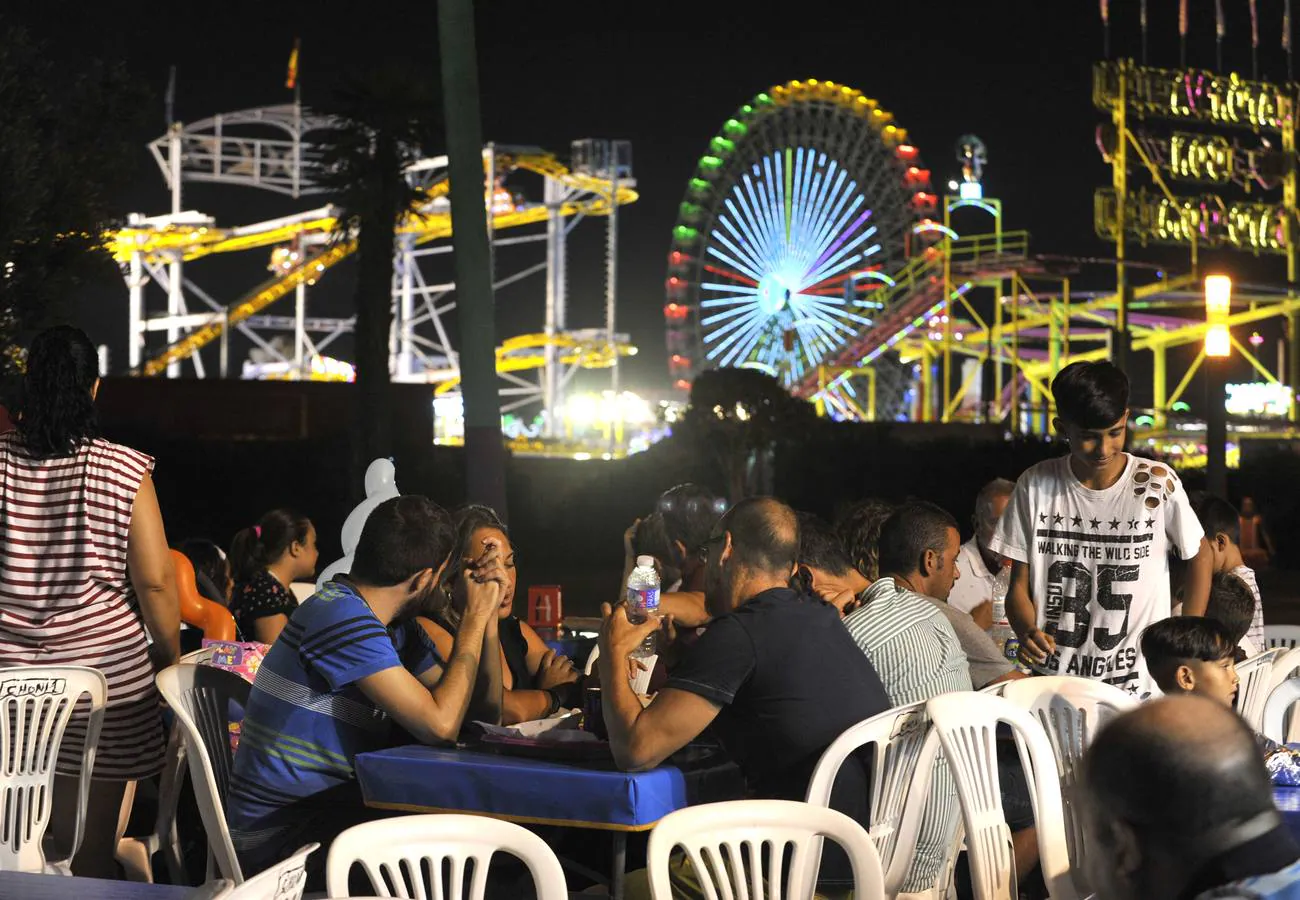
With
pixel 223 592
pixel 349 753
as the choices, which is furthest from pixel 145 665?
pixel 223 592

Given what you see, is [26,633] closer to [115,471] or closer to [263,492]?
[115,471]

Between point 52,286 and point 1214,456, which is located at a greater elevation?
point 52,286

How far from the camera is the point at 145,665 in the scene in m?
3.79

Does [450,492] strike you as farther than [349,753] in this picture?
Yes

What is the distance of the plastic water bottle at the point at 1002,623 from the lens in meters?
5.59

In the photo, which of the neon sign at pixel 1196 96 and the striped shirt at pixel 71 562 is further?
the neon sign at pixel 1196 96

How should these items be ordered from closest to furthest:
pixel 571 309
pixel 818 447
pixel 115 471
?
pixel 115 471 → pixel 818 447 → pixel 571 309

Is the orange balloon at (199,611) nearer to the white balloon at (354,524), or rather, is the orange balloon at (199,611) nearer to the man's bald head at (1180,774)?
the white balloon at (354,524)

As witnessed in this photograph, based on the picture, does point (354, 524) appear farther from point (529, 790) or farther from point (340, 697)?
point (529, 790)

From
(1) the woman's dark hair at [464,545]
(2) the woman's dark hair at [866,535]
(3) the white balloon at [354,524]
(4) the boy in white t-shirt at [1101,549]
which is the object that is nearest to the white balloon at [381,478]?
(3) the white balloon at [354,524]

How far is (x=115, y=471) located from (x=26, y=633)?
1.45 feet

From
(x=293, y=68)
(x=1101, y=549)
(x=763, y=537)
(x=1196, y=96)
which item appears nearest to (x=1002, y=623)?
(x=1101, y=549)

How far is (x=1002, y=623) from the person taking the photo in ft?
19.5

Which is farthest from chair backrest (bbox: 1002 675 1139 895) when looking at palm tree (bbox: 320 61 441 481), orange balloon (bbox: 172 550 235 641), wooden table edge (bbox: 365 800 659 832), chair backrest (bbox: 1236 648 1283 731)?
palm tree (bbox: 320 61 441 481)
